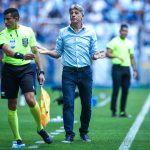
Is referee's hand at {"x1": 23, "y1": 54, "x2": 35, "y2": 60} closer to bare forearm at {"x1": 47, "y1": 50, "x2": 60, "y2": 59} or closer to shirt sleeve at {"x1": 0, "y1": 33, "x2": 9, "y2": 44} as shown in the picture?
shirt sleeve at {"x1": 0, "y1": 33, "x2": 9, "y2": 44}

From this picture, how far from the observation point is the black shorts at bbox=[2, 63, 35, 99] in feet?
39.2

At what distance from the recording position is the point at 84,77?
1280cm

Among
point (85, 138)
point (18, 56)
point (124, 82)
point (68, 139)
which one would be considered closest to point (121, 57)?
point (124, 82)

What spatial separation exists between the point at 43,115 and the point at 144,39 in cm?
2157

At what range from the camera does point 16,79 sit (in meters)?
12.1

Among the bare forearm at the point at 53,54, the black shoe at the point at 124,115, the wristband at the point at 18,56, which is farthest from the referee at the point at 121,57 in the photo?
the wristband at the point at 18,56

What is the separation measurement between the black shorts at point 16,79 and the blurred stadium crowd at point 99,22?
65.9 feet

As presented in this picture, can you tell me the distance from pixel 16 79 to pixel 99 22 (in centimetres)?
2134

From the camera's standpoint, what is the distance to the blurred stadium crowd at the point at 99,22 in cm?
3259

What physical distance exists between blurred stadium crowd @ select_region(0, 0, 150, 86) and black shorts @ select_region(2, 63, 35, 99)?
20.1 metres

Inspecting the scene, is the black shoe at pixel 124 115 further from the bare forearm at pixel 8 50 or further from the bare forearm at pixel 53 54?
the bare forearm at pixel 8 50

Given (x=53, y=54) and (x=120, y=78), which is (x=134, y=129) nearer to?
(x=53, y=54)

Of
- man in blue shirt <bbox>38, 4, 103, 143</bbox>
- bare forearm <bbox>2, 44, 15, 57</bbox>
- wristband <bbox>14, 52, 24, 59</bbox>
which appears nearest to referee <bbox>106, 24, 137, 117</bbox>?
man in blue shirt <bbox>38, 4, 103, 143</bbox>

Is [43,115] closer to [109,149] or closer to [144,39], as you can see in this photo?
[109,149]
